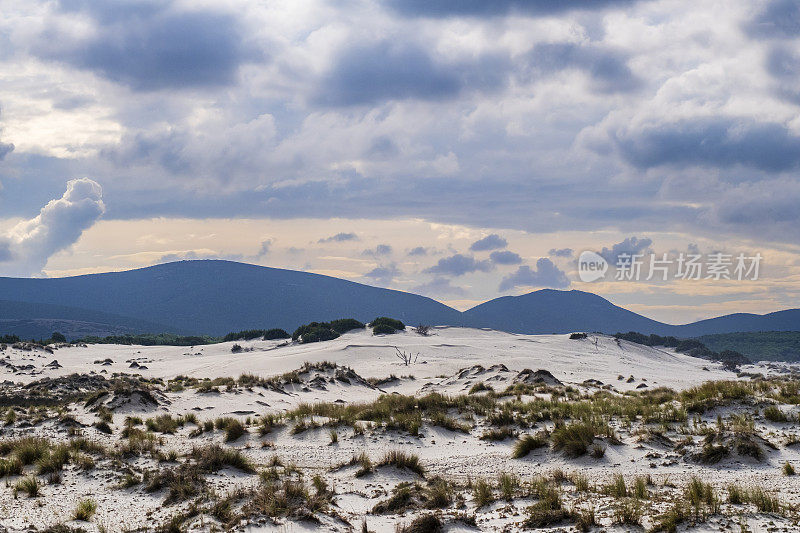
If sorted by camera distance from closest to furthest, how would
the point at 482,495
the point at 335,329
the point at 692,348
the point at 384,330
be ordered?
the point at 482,495
the point at 384,330
the point at 335,329
the point at 692,348

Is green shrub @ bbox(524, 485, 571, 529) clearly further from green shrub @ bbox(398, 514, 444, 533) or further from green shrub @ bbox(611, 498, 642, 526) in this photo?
green shrub @ bbox(398, 514, 444, 533)

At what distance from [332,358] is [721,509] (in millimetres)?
45405

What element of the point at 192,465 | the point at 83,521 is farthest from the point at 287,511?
the point at 192,465

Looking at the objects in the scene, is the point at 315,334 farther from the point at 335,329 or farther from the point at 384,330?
the point at 384,330

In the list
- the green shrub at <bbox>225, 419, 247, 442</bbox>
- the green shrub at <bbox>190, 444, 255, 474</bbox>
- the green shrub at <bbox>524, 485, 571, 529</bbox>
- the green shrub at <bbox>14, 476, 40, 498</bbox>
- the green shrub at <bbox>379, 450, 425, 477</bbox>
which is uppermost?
the green shrub at <bbox>524, 485, 571, 529</bbox>

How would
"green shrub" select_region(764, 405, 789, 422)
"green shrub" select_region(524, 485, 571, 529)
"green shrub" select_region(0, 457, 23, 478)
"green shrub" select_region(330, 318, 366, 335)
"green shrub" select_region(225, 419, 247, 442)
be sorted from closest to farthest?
"green shrub" select_region(524, 485, 571, 529) < "green shrub" select_region(0, 457, 23, 478) < "green shrub" select_region(764, 405, 789, 422) < "green shrub" select_region(225, 419, 247, 442) < "green shrub" select_region(330, 318, 366, 335)

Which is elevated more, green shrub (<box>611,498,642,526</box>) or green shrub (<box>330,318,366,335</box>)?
green shrub (<box>611,498,642,526</box>)

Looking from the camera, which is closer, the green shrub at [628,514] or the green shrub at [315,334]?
the green shrub at [628,514]

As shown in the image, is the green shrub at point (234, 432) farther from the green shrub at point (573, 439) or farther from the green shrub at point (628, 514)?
the green shrub at point (628, 514)

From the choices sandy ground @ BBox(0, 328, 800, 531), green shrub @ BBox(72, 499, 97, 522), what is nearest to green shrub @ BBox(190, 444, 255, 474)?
sandy ground @ BBox(0, 328, 800, 531)

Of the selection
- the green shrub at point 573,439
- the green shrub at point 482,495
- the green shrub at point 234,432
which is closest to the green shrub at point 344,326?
the green shrub at point 234,432

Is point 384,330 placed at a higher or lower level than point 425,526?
lower

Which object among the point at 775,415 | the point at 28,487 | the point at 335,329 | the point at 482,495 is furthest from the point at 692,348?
the point at 28,487

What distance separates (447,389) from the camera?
3127cm
